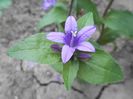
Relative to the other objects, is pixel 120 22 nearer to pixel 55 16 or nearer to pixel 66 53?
pixel 55 16

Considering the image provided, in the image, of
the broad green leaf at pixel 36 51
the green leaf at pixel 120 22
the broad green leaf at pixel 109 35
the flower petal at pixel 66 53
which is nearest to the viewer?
the flower petal at pixel 66 53

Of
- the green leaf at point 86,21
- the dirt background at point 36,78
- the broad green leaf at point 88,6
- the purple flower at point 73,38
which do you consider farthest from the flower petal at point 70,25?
the dirt background at point 36,78

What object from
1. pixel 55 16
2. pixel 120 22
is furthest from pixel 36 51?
pixel 120 22

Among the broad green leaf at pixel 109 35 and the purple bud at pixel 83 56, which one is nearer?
the purple bud at pixel 83 56

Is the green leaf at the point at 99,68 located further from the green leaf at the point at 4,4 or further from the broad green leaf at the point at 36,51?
the green leaf at the point at 4,4

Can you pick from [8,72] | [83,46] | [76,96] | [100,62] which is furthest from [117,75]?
[8,72]

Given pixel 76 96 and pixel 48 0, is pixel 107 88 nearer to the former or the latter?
pixel 76 96
